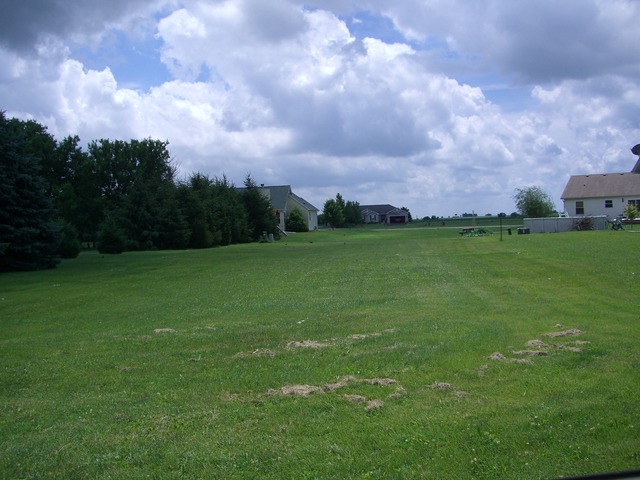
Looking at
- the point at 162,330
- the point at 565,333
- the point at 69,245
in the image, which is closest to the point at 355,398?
the point at 565,333

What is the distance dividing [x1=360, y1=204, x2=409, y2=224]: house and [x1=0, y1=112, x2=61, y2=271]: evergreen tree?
412 feet

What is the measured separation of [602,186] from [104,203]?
55647 mm

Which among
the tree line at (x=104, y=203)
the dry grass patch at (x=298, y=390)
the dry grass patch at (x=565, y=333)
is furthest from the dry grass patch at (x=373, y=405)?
the tree line at (x=104, y=203)

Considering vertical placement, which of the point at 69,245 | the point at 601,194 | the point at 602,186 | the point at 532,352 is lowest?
the point at 532,352

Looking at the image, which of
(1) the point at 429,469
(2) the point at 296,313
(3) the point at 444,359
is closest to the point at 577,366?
(3) the point at 444,359

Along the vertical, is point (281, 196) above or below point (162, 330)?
above

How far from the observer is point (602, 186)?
6894 centimetres

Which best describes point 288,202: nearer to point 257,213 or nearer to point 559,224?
point 257,213

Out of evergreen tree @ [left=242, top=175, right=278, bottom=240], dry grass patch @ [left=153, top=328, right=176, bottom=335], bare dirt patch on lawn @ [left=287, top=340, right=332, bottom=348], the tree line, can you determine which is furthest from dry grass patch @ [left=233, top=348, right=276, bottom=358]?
evergreen tree @ [left=242, top=175, right=278, bottom=240]

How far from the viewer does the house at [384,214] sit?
15738 cm

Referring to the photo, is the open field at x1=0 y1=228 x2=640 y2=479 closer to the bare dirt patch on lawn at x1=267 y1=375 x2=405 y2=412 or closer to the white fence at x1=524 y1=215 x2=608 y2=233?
the bare dirt patch on lawn at x1=267 y1=375 x2=405 y2=412

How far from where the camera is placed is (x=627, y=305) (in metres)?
14.2

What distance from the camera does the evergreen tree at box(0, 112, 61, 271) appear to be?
31734 millimetres

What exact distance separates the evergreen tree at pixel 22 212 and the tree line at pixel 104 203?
5cm
